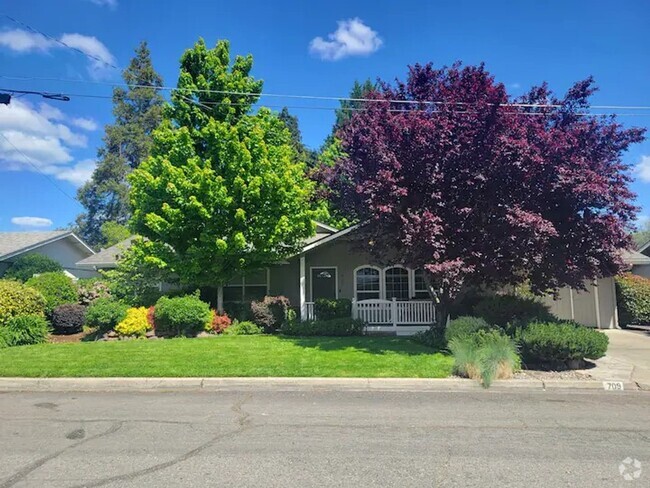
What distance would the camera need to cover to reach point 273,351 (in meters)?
12.1

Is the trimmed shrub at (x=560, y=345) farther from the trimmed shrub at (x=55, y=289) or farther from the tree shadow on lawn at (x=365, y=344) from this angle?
the trimmed shrub at (x=55, y=289)

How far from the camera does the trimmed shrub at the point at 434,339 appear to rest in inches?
503

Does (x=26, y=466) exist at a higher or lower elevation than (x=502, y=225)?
lower

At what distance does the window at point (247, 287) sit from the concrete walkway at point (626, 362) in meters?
12.0

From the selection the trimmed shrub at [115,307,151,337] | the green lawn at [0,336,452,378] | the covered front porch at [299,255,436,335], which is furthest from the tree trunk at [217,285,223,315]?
the green lawn at [0,336,452,378]

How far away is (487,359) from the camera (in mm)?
9578

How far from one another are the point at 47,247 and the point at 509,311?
2663cm

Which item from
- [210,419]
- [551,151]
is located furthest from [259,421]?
[551,151]

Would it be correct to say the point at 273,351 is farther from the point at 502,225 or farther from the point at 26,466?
the point at 26,466

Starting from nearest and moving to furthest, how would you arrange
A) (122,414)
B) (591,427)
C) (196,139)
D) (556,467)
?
(556,467), (591,427), (122,414), (196,139)


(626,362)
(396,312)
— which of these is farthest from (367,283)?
(626,362)

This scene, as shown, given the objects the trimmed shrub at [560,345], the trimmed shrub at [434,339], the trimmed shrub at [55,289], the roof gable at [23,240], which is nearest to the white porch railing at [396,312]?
the trimmed shrub at [434,339]

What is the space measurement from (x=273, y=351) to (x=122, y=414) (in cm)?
517

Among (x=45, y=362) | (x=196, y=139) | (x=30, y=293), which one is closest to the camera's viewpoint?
(x=45, y=362)
